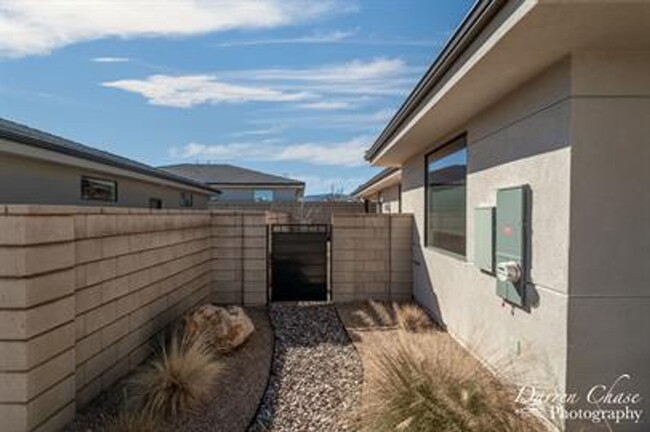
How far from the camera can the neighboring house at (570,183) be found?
3486mm

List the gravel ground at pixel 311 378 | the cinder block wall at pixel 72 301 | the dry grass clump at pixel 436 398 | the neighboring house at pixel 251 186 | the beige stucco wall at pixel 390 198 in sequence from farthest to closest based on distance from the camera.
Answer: the neighboring house at pixel 251 186, the beige stucco wall at pixel 390 198, the gravel ground at pixel 311 378, the cinder block wall at pixel 72 301, the dry grass clump at pixel 436 398

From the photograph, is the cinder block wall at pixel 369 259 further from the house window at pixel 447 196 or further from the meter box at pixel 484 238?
the meter box at pixel 484 238

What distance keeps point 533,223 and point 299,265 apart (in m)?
5.81

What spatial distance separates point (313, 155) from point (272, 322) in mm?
24783

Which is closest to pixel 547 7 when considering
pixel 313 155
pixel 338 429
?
pixel 338 429

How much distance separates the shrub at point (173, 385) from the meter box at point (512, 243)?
301 cm

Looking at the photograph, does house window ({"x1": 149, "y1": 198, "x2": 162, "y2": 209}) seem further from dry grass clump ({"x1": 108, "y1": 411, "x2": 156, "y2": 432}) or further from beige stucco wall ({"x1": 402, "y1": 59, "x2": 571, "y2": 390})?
dry grass clump ({"x1": 108, "y1": 411, "x2": 156, "y2": 432})

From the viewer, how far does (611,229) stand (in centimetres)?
373

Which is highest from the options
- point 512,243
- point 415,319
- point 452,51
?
point 452,51

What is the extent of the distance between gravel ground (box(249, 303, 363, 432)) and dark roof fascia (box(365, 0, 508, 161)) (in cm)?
329

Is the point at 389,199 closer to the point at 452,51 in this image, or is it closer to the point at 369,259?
the point at 369,259

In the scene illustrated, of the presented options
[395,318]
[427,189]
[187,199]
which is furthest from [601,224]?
[187,199]

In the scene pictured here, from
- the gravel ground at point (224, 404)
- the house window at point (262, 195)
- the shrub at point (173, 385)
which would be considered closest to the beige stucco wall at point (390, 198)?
the house window at point (262, 195)

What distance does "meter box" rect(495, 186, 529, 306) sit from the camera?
444 centimetres
